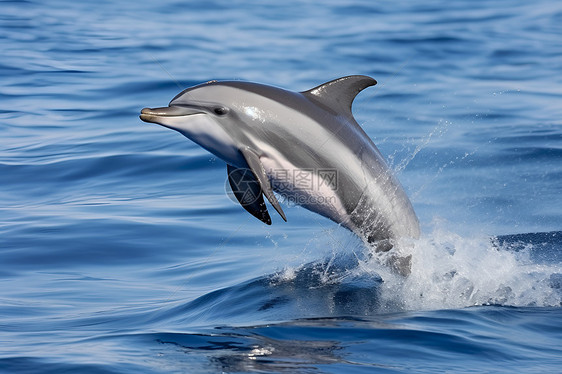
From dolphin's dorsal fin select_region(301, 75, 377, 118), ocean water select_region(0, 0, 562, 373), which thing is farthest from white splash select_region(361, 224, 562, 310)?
dolphin's dorsal fin select_region(301, 75, 377, 118)

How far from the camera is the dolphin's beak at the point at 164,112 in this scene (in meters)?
5.34

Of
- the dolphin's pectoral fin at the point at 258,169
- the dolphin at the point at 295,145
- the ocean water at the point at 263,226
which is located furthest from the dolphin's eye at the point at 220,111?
the ocean water at the point at 263,226

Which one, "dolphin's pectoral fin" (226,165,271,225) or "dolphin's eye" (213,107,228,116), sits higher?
"dolphin's eye" (213,107,228,116)

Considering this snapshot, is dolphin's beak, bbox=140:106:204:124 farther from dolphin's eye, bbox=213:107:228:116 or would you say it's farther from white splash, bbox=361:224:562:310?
white splash, bbox=361:224:562:310

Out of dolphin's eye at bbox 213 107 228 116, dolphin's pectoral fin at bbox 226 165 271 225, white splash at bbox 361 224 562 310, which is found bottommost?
white splash at bbox 361 224 562 310

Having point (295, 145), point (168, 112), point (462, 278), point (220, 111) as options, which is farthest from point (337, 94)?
point (462, 278)

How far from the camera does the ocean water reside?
4680 mm

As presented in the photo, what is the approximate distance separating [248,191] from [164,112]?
0.83 meters

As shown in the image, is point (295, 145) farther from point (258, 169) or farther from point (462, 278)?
point (462, 278)

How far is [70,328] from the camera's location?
17.8ft

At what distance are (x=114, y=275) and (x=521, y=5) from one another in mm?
21131

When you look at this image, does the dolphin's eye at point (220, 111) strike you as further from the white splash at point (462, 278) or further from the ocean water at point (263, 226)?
the white splash at point (462, 278)

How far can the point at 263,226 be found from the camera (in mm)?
8398

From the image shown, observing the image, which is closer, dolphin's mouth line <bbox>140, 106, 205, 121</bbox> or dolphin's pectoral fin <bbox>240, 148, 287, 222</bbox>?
dolphin's pectoral fin <bbox>240, 148, 287, 222</bbox>
